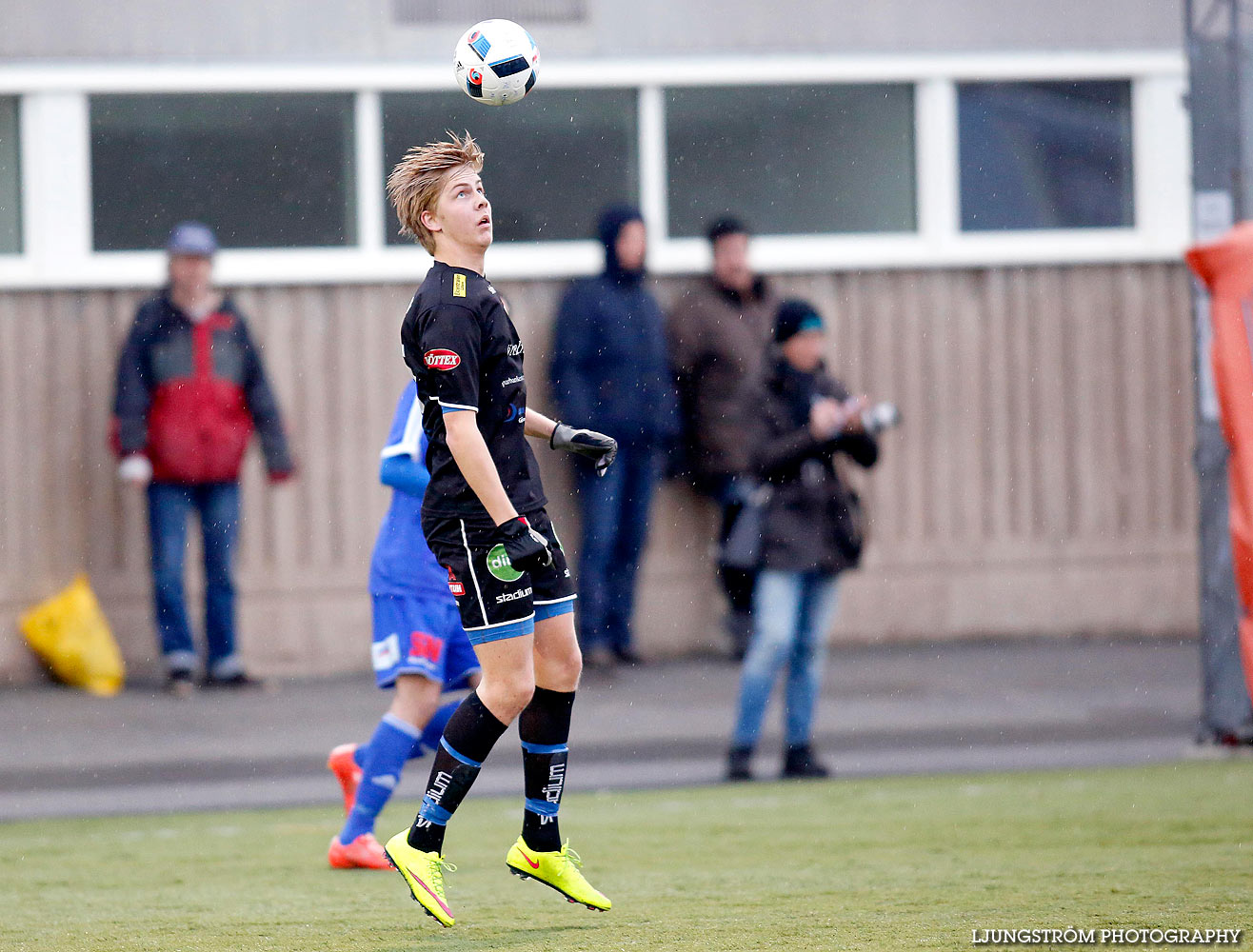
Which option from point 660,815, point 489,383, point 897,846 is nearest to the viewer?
point 489,383

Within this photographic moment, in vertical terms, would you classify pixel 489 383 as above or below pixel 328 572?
above

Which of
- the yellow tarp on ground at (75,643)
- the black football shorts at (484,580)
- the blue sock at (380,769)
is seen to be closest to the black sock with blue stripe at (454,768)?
the black football shorts at (484,580)

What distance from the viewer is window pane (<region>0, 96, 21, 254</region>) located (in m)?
11.5

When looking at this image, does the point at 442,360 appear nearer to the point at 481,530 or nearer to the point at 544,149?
the point at 481,530

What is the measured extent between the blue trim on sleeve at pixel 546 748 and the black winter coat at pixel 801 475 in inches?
133

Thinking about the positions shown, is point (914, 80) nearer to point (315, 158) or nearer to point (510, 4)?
point (510, 4)

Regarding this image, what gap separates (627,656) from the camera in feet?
38.2

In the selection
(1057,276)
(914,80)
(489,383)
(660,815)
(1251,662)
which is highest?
(914,80)

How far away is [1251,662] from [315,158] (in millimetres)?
6406

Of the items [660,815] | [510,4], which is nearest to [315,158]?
[510,4]

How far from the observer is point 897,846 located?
22.3 feet

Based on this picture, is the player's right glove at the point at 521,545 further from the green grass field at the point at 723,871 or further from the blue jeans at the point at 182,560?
the blue jeans at the point at 182,560

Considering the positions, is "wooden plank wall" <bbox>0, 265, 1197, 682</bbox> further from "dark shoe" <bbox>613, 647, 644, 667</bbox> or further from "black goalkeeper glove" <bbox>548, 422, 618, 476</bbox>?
"black goalkeeper glove" <bbox>548, 422, 618, 476</bbox>

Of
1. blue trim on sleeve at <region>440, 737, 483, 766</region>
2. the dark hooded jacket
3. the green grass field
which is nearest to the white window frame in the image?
the dark hooded jacket
